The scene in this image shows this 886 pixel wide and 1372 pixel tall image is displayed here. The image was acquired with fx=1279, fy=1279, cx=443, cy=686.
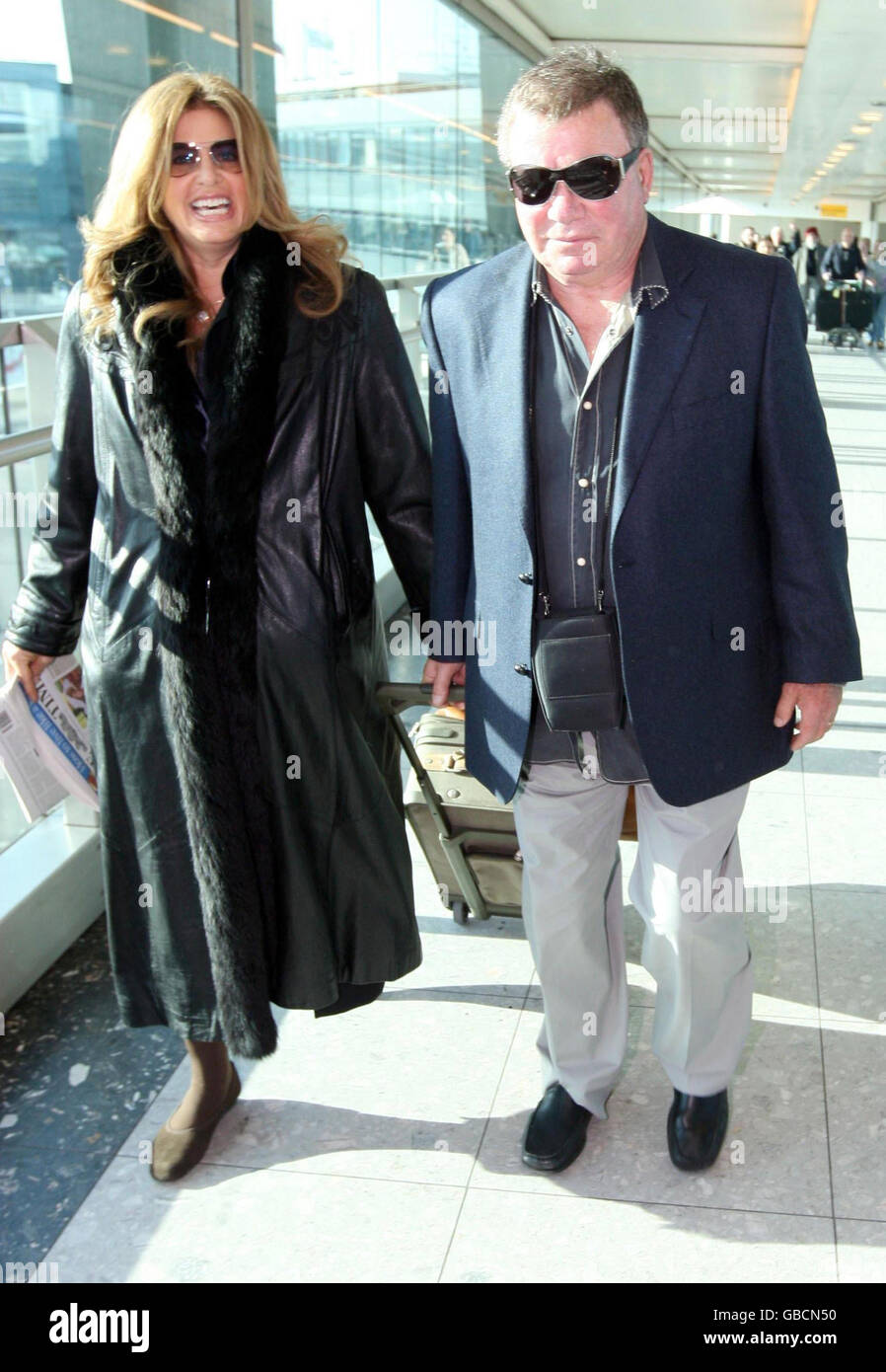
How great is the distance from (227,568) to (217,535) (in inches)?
2.4

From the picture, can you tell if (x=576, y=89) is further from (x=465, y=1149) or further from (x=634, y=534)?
(x=465, y=1149)

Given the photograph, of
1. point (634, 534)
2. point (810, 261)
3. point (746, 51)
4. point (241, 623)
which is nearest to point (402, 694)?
point (241, 623)

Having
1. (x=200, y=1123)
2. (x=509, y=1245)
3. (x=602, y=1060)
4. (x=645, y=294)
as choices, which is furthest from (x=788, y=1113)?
(x=645, y=294)

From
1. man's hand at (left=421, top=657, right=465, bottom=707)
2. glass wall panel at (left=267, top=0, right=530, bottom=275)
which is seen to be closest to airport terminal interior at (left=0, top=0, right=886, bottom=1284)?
glass wall panel at (left=267, top=0, right=530, bottom=275)

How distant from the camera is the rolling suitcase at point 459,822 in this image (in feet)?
10.1

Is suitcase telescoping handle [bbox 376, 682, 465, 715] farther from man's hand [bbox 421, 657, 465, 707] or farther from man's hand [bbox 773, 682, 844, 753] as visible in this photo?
man's hand [bbox 773, 682, 844, 753]

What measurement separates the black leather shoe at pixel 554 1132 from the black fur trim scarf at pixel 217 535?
2.24 ft

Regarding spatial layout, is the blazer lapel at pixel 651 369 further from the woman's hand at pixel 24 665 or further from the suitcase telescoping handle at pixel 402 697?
the woman's hand at pixel 24 665

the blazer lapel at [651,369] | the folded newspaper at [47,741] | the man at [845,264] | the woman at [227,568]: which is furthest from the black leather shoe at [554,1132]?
the man at [845,264]

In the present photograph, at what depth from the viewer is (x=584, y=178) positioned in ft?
6.60

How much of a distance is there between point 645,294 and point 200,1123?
184cm

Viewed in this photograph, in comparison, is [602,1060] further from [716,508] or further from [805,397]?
[805,397]

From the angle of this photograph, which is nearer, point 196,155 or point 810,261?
point 196,155

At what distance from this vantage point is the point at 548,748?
2.37 meters
